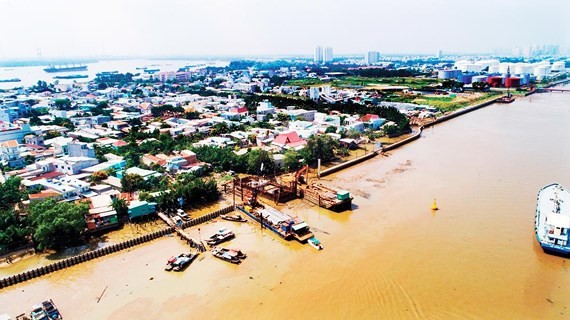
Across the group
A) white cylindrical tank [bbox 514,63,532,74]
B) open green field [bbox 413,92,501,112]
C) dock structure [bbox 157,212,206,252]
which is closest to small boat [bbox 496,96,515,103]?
open green field [bbox 413,92,501,112]

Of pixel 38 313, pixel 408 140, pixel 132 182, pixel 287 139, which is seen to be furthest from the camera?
pixel 408 140

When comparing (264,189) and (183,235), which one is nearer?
(183,235)

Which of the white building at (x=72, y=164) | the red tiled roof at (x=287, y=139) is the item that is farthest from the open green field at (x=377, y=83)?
the white building at (x=72, y=164)

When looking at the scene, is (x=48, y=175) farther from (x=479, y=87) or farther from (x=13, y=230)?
(x=479, y=87)

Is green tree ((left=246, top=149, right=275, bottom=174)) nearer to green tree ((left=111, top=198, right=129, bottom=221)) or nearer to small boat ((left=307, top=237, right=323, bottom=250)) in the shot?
green tree ((left=111, top=198, right=129, bottom=221))

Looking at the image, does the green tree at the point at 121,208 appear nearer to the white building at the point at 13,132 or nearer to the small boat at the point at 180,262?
the small boat at the point at 180,262

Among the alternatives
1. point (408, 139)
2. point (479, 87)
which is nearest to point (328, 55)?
point (479, 87)

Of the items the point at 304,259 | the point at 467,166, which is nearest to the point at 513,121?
the point at 467,166

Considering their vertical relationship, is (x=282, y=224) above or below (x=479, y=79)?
below
